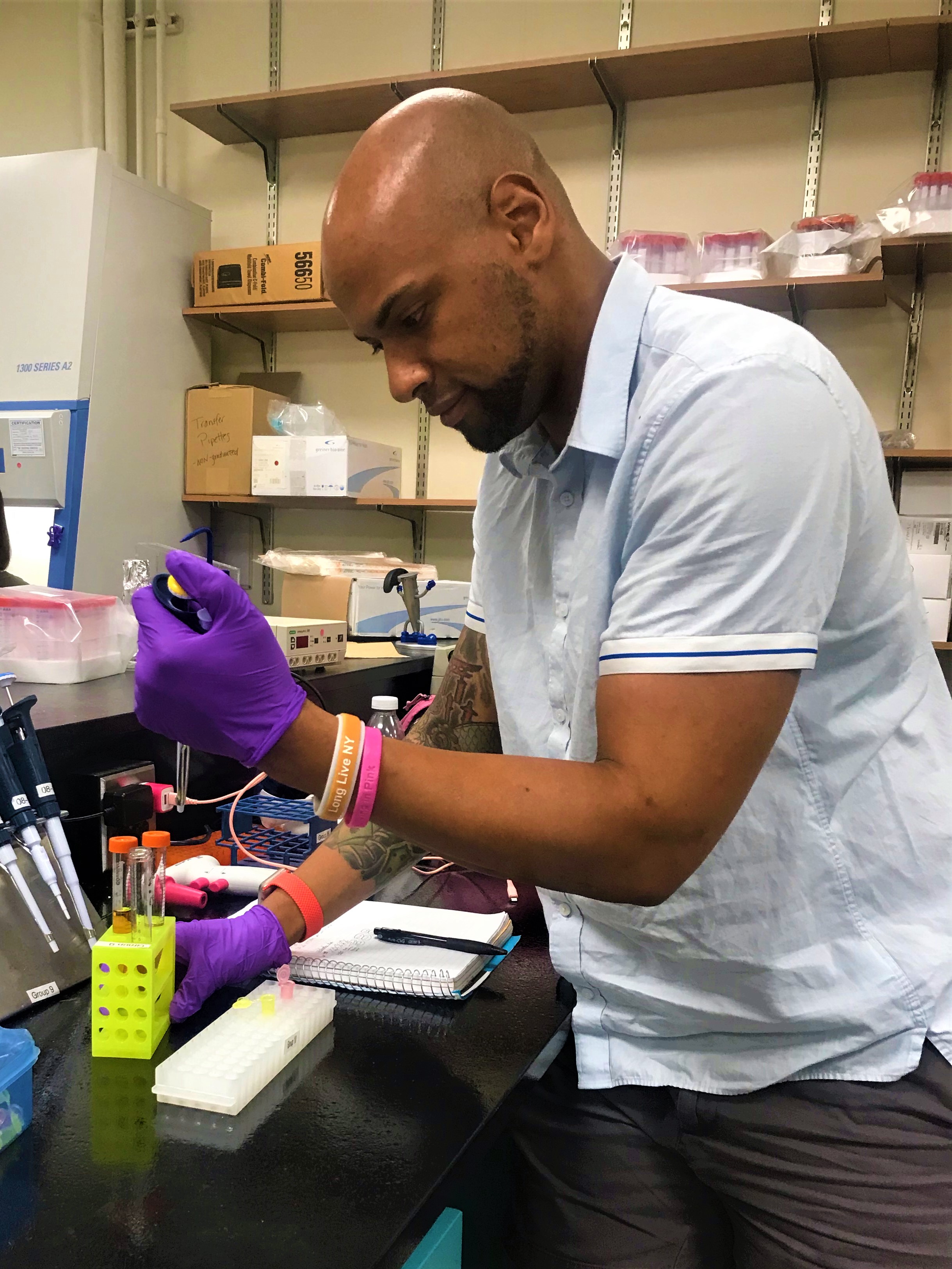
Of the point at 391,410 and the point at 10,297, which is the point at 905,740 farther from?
the point at 10,297

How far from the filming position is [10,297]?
319 centimetres

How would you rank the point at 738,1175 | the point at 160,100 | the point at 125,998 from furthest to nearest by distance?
the point at 160,100 < the point at 738,1175 < the point at 125,998

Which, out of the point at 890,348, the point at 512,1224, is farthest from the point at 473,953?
the point at 890,348

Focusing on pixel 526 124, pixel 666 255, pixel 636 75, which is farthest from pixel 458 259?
pixel 526 124

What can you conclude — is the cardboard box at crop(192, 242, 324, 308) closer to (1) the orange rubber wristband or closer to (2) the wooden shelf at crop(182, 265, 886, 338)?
(2) the wooden shelf at crop(182, 265, 886, 338)

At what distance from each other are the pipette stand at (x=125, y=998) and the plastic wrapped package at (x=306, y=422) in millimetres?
2716

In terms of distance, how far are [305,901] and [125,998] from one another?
24 centimetres

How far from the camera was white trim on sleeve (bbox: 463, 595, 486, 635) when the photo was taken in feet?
3.67

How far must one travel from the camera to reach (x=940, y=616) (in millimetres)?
2498

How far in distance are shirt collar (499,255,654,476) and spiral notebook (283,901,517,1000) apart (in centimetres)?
53

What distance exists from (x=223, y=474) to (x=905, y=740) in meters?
2.91

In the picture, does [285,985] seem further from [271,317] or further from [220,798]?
Result: [271,317]

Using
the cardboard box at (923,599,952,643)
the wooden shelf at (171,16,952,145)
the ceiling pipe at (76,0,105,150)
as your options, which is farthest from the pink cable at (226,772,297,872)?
the ceiling pipe at (76,0,105,150)

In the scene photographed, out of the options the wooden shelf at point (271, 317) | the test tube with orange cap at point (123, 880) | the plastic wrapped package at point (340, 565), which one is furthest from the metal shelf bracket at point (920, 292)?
the test tube with orange cap at point (123, 880)
